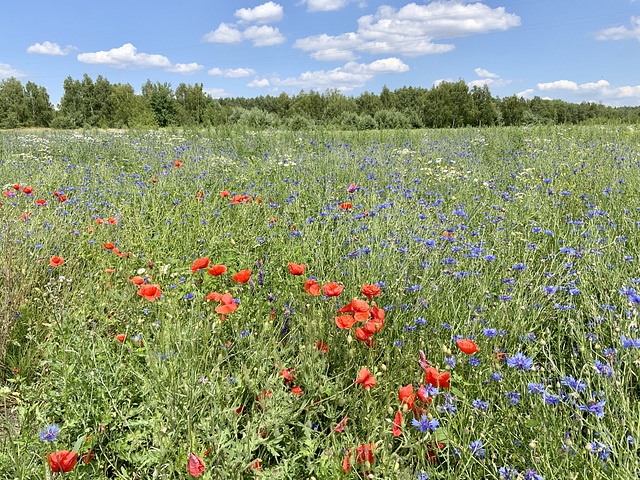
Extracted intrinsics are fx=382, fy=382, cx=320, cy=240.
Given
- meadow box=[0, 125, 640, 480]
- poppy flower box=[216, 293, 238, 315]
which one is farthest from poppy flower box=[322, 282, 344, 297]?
poppy flower box=[216, 293, 238, 315]

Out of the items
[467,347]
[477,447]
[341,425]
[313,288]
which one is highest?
[313,288]

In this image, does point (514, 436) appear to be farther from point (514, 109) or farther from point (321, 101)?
point (514, 109)

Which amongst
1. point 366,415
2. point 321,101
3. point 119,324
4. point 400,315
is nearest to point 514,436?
point 366,415

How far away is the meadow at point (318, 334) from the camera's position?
1426 millimetres

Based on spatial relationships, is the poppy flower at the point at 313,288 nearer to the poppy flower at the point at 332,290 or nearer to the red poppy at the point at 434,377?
the poppy flower at the point at 332,290

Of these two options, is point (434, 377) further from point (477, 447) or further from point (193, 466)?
point (193, 466)

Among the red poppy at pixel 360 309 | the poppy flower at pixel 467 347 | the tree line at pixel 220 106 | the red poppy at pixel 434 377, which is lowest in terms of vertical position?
the red poppy at pixel 434 377

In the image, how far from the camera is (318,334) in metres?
1.90

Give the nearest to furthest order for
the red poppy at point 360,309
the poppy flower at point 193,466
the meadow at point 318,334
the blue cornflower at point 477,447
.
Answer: the poppy flower at point 193,466
the blue cornflower at point 477,447
the meadow at point 318,334
the red poppy at point 360,309

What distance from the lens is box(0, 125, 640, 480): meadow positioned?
1.43m

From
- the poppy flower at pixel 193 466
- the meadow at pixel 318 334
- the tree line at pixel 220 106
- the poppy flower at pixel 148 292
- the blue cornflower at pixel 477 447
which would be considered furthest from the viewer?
the tree line at pixel 220 106

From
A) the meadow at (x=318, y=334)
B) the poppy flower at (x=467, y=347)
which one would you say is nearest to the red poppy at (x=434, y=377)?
the meadow at (x=318, y=334)

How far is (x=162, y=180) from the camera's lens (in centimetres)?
508

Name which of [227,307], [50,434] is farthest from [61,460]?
[227,307]
